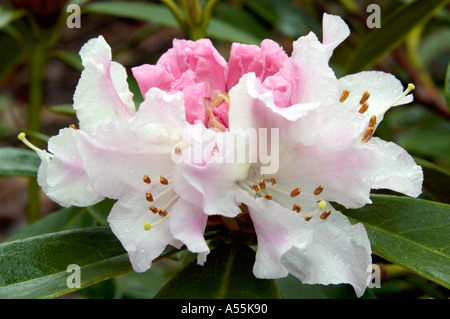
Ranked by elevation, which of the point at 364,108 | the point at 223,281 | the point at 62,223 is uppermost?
the point at 364,108

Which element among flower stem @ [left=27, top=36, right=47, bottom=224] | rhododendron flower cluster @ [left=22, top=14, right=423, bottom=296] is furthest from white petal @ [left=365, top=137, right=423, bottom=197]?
flower stem @ [left=27, top=36, right=47, bottom=224]

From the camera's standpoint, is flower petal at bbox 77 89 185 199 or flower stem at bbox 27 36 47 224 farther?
flower stem at bbox 27 36 47 224

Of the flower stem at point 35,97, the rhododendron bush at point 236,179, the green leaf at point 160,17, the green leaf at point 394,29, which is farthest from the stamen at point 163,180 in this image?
the flower stem at point 35,97

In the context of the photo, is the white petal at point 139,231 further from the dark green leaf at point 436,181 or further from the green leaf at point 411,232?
the dark green leaf at point 436,181

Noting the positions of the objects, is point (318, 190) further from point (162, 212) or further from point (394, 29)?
point (394, 29)

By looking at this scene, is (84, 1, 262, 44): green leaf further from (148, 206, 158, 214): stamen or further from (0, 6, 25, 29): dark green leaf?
(148, 206, 158, 214): stamen

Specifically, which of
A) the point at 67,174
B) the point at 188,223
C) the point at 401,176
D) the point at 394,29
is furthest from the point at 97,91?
the point at 394,29
